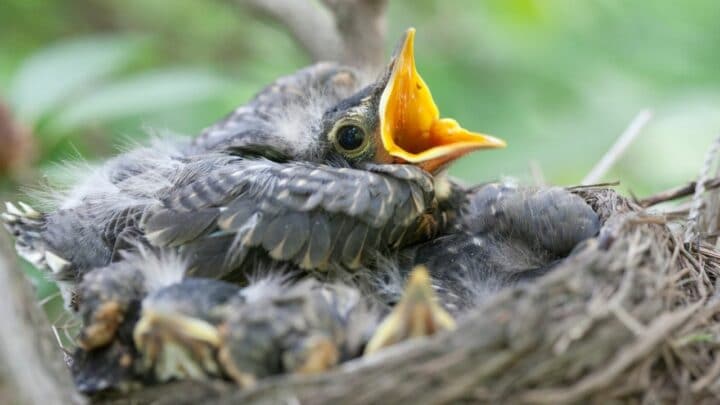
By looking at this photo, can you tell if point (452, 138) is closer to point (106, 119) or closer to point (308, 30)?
point (308, 30)

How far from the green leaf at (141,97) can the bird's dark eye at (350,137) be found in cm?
77

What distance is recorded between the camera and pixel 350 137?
1.61m

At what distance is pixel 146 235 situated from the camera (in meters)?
1.34

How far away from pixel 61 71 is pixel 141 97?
0.27m

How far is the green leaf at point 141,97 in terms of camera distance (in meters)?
2.23

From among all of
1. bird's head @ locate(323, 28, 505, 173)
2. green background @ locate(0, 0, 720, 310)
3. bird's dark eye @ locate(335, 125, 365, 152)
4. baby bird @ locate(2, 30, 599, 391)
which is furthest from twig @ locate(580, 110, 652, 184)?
bird's dark eye @ locate(335, 125, 365, 152)

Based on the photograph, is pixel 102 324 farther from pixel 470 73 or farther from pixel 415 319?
pixel 470 73

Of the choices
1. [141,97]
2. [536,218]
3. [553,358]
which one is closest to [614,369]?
[553,358]

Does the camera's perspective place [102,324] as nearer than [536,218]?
Yes

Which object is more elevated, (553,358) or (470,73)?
(470,73)

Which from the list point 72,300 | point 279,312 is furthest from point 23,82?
point 279,312

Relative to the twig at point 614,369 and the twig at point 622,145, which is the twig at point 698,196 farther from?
the twig at point 614,369

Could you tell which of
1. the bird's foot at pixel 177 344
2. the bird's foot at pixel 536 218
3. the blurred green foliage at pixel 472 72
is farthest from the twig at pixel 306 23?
the bird's foot at pixel 177 344

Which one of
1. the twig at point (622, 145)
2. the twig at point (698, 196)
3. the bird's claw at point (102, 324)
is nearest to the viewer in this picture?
the bird's claw at point (102, 324)
